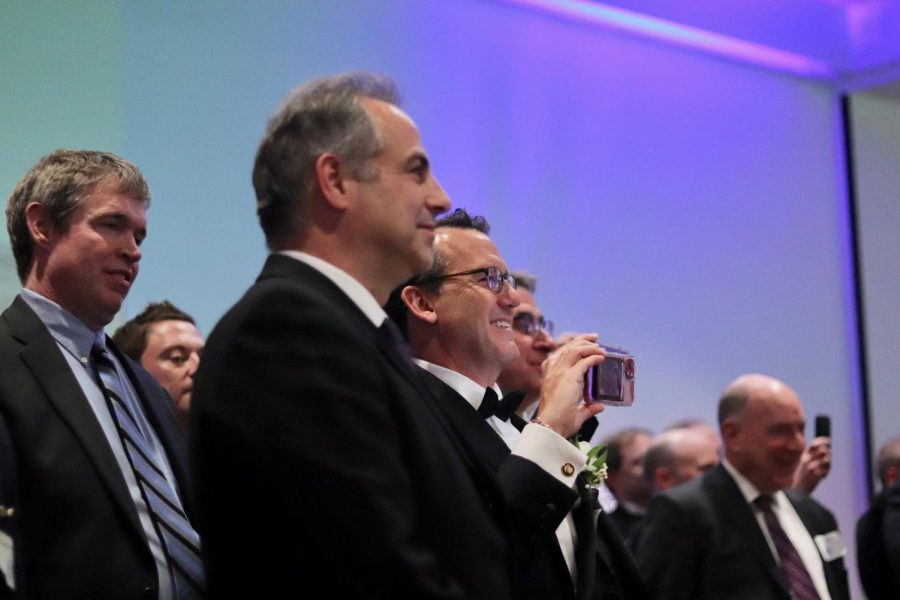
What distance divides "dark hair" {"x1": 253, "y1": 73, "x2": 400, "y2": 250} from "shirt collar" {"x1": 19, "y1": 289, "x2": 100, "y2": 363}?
836 millimetres

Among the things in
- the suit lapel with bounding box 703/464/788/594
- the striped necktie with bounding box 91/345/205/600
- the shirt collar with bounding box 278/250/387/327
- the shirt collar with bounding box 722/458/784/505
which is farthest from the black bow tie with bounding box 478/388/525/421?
the shirt collar with bounding box 722/458/784/505

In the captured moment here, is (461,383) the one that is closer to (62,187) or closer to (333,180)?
(333,180)

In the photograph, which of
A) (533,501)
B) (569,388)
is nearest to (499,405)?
(569,388)

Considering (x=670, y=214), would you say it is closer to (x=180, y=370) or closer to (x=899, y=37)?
(x=899, y=37)

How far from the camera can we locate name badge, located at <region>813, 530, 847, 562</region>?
442 centimetres

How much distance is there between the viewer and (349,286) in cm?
194

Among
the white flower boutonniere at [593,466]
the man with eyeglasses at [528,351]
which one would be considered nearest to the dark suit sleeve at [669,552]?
the man with eyeglasses at [528,351]

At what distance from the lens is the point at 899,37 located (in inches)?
316

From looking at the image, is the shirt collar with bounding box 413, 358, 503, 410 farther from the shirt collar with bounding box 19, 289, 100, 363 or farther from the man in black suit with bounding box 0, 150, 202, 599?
the shirt collar with bounding box 19, 289, 100, 363

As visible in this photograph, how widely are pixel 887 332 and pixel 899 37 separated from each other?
1847 mm

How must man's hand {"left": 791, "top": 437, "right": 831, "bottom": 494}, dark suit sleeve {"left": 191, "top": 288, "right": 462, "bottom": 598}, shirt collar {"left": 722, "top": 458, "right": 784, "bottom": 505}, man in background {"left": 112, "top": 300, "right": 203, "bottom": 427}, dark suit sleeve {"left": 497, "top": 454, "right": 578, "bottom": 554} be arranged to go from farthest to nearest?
man's hand {"left": 791, "top": 437, "right": 831, "bottom": 494}
shirt collar {"left": 722, "top": 458, "right": 784, "bottom": 505}
man in background {"left": 112, "top": 300, "right": 203, "bottom": 427}
dark suit sleeve {"left": 497, "top": 454, "right": 578, "bottom": 554}
dark suit sleeve {"left": 191, "top": 288, "right": 462, "bottom": 598}

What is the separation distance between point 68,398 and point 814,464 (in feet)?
11.0

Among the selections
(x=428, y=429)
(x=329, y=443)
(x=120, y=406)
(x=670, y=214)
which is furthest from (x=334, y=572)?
(x=670, y=214)

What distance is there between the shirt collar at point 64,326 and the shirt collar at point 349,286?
0.93m
